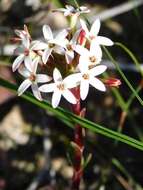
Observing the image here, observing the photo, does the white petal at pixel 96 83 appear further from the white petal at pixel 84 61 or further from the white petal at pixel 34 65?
the white petal at pixel 34 65

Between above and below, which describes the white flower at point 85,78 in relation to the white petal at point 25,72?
below

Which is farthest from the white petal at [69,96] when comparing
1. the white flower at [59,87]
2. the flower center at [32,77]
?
the flower center at [32,77]

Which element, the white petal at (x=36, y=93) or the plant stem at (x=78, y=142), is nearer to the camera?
the white petal at (x=36, y=93)

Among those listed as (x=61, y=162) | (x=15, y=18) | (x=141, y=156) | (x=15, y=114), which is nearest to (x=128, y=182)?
(x=141, y=156)

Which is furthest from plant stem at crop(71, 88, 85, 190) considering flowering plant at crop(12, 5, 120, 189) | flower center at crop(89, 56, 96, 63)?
flower center at crop(89, 56, 96, 63)

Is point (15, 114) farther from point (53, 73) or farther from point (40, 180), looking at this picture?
point (53, 73)

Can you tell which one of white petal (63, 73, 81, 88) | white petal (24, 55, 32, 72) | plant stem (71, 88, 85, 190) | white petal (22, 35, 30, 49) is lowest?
plant stem (71, 88, 85, 190)

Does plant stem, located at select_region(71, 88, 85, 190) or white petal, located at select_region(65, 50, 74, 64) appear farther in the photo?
plant stem, located at select_region(71, 88, 85, 190)

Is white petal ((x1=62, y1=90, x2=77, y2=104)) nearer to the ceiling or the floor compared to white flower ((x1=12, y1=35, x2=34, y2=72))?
nearer to the floor

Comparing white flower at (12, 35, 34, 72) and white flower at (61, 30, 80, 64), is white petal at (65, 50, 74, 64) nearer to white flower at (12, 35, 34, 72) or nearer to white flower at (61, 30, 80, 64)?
white flower at (61, 30, 80, 64)
